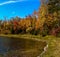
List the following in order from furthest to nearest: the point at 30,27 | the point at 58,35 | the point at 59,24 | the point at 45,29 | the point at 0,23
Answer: the point at 0,23
the point at 30,27
the point at 45,29
the point at 59,24
the point at 58,35

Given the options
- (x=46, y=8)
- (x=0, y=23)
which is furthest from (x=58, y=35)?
(x=0, y=23)

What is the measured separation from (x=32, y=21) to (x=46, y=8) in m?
25.1

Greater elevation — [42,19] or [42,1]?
[42,1]

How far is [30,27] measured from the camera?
334ft

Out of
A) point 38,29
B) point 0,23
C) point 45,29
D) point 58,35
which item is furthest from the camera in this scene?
point 0,23

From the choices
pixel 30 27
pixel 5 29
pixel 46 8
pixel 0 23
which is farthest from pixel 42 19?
pixel 0 23

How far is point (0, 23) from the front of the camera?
14575cm

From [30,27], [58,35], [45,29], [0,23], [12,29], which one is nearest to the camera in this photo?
[58,35]

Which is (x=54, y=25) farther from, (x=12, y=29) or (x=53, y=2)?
(x=12, y=29)

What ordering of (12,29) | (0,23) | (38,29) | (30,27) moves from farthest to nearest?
(0,23) < (12,29) < (30,27) < (38,29)

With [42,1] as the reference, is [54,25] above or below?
below

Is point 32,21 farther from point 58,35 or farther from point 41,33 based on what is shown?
point 58,35

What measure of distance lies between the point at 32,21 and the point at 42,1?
25.3 m

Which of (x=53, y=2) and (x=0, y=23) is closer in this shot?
(x=53, y=2)
